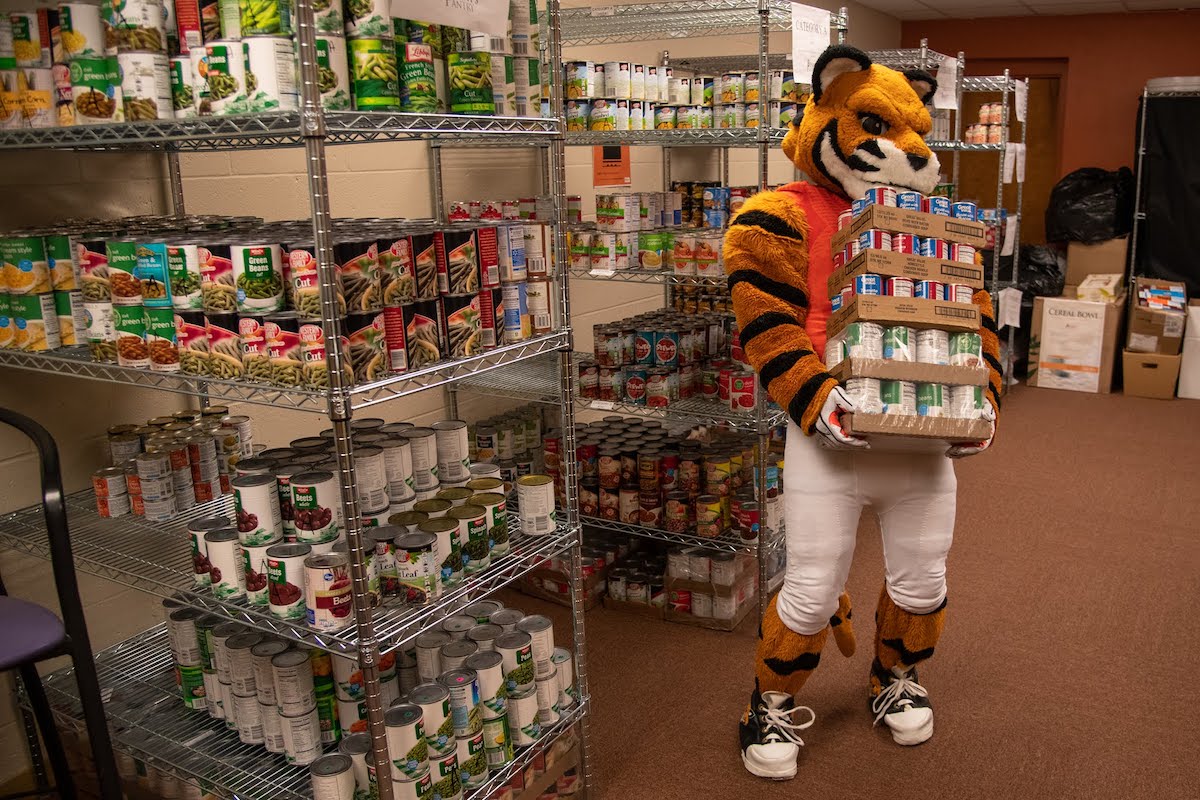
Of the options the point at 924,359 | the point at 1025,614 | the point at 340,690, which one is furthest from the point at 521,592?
the point at 924,359

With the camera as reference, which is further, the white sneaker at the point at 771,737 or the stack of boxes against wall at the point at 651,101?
the stack of boxes against wall at the point at 651,101

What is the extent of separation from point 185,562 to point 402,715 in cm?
65

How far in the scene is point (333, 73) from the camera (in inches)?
60.6

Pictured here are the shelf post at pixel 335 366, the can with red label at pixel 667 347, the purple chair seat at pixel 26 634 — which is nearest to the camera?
the shelf post at pixel 335 366

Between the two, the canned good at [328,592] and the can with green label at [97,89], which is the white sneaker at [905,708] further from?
the can with green label at [97,89]

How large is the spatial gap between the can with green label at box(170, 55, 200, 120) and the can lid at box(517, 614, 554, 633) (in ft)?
4.00

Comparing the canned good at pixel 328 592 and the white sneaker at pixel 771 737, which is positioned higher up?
the canned good at pixel 328 592

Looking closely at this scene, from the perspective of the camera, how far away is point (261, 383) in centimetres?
160

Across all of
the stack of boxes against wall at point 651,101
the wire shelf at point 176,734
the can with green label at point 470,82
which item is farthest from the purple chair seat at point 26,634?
the stack of boxes against wall at point 651,101

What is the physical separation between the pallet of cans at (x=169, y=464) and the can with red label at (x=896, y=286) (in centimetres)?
144

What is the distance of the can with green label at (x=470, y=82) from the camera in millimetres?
1755

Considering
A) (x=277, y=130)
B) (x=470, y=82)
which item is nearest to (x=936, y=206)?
(x=470, y=82)

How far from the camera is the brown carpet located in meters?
2.29

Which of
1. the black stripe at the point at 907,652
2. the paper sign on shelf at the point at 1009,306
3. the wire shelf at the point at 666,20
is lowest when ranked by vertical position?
the black stripe at the point at 907,652
